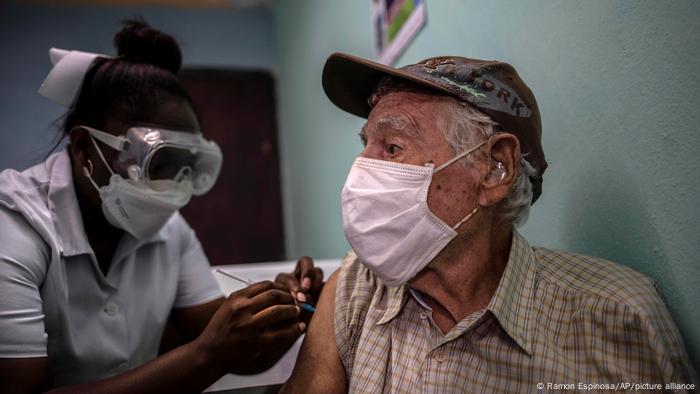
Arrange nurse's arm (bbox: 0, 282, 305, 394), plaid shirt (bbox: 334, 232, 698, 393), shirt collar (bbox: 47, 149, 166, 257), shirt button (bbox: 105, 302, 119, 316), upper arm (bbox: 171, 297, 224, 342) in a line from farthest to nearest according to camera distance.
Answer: upper arm (bbox: 171, 297, 224, 342) → shirt button (bbox: 105, 302, 119, 316) → shirt collar (bbox: 47, 149, 166, 257) → nurse's arm (bbox: 0, 282, 305, 394) → plaid shirt (bbox: 334, 232, 698, 393)

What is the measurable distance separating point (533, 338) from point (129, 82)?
4.05ft

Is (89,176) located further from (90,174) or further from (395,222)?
(395,222)

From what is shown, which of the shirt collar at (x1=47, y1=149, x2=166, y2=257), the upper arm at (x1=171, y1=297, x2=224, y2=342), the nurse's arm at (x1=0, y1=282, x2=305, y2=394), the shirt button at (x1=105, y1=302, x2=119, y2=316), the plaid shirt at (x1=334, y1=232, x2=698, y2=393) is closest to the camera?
the plaid shirt at (x1=334, y1=232, x2=698, y2=393)

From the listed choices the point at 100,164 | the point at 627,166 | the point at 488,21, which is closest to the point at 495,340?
the point at 627,166

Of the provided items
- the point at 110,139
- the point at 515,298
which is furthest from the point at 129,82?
the point at 515,298

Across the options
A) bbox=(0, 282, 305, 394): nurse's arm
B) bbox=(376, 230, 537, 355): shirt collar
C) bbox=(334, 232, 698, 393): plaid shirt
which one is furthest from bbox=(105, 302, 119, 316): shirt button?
bbox=(376, 230, 537, 355): shirt collar

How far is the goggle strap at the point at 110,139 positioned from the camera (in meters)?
1.38

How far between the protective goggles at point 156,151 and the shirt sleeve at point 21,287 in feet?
0.94

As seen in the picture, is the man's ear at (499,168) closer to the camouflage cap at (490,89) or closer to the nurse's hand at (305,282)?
the camouflage cap at (490,89)

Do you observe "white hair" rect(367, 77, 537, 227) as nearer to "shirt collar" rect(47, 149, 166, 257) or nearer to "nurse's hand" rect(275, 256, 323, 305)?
"nurse's hand" rect(275, 256, 323, 305)

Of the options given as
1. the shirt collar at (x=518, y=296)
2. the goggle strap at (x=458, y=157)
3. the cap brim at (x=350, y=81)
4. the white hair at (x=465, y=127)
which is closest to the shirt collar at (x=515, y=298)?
the shirt collar at (x=518, y=296)

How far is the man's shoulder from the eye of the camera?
926 millimetres

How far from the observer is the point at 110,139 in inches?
54.4

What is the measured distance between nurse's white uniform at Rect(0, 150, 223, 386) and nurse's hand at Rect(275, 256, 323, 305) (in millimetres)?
451
